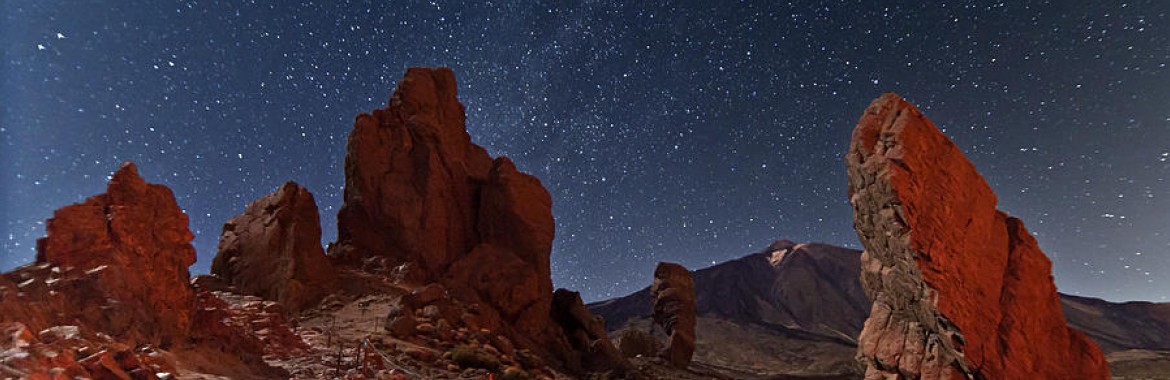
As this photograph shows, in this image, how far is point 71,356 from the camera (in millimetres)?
6609

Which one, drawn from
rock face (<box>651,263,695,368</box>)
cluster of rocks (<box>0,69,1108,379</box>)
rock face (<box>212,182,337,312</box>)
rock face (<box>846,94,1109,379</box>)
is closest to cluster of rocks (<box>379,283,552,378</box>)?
cluster of rocks (<box>0,69,1108,379</box>)

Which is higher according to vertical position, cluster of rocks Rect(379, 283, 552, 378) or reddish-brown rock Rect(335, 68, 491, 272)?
reddish-brown rock Rect(335, 68, 491, 272)

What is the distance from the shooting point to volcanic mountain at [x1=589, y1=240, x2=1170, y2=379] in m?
85.2

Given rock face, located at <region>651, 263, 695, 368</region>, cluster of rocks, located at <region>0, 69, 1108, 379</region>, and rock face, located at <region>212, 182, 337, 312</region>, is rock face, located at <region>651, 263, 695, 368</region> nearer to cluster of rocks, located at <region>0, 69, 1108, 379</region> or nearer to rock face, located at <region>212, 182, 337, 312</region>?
cluster of rocks, located at <region>0, 69, 1108, 379</region>

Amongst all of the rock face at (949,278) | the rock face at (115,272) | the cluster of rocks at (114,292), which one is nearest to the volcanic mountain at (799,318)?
the rock face at (949,278)

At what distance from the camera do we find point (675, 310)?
49312 mm

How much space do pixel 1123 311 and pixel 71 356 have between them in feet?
591

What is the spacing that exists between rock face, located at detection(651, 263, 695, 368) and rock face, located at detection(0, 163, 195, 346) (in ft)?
125

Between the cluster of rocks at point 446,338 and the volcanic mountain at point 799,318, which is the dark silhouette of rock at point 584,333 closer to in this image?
the cluster of rocks at point 446,338

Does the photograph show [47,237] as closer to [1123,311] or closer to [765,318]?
[765,318]

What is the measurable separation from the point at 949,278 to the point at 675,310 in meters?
36.4

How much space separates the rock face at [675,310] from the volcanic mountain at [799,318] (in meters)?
26.9

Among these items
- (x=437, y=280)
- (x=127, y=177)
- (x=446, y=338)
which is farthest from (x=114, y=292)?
(x=437, y=280)

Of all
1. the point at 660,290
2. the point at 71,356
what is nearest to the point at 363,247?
the point at 71,356
